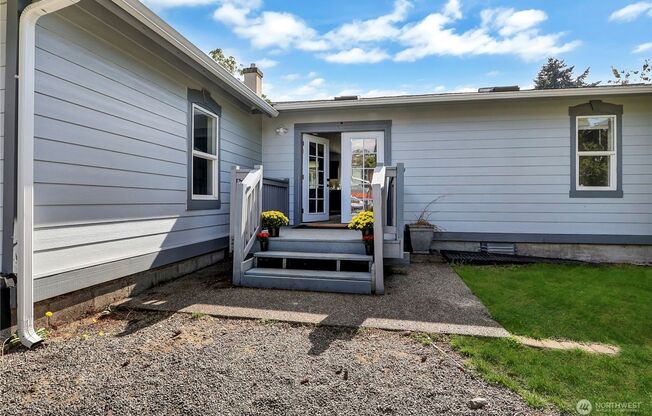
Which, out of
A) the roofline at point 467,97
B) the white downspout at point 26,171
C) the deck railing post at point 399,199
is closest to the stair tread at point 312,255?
the deck railing post at point 399,199

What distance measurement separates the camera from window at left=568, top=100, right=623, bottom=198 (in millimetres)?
5590

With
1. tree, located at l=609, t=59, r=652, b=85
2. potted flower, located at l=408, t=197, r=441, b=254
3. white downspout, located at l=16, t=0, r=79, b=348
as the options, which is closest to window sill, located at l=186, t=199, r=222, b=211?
white downspout, located at l=16, t=0, r=79, b=348

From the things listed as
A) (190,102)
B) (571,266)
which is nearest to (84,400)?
(190,102)

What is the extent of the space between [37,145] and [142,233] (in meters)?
1.38

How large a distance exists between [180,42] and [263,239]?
2464 mm

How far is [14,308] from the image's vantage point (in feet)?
8.02

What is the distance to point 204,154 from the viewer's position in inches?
190

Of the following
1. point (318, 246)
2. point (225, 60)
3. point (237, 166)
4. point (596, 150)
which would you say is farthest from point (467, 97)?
point (225, 60)

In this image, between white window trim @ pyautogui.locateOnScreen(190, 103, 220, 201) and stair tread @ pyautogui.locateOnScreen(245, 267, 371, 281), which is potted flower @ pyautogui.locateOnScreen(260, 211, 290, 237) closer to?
stair tread @ pyautogui.locateOnScreen(245, 267, 371, 281)

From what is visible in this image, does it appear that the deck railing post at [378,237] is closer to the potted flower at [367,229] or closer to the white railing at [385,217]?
the white railing at [385,217]

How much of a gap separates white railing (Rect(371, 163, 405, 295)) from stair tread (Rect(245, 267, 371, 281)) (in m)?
0.19

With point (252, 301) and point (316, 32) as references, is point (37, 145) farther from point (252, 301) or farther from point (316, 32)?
point (316, 32)

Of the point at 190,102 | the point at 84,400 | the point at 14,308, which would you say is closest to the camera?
the point at 84,400
